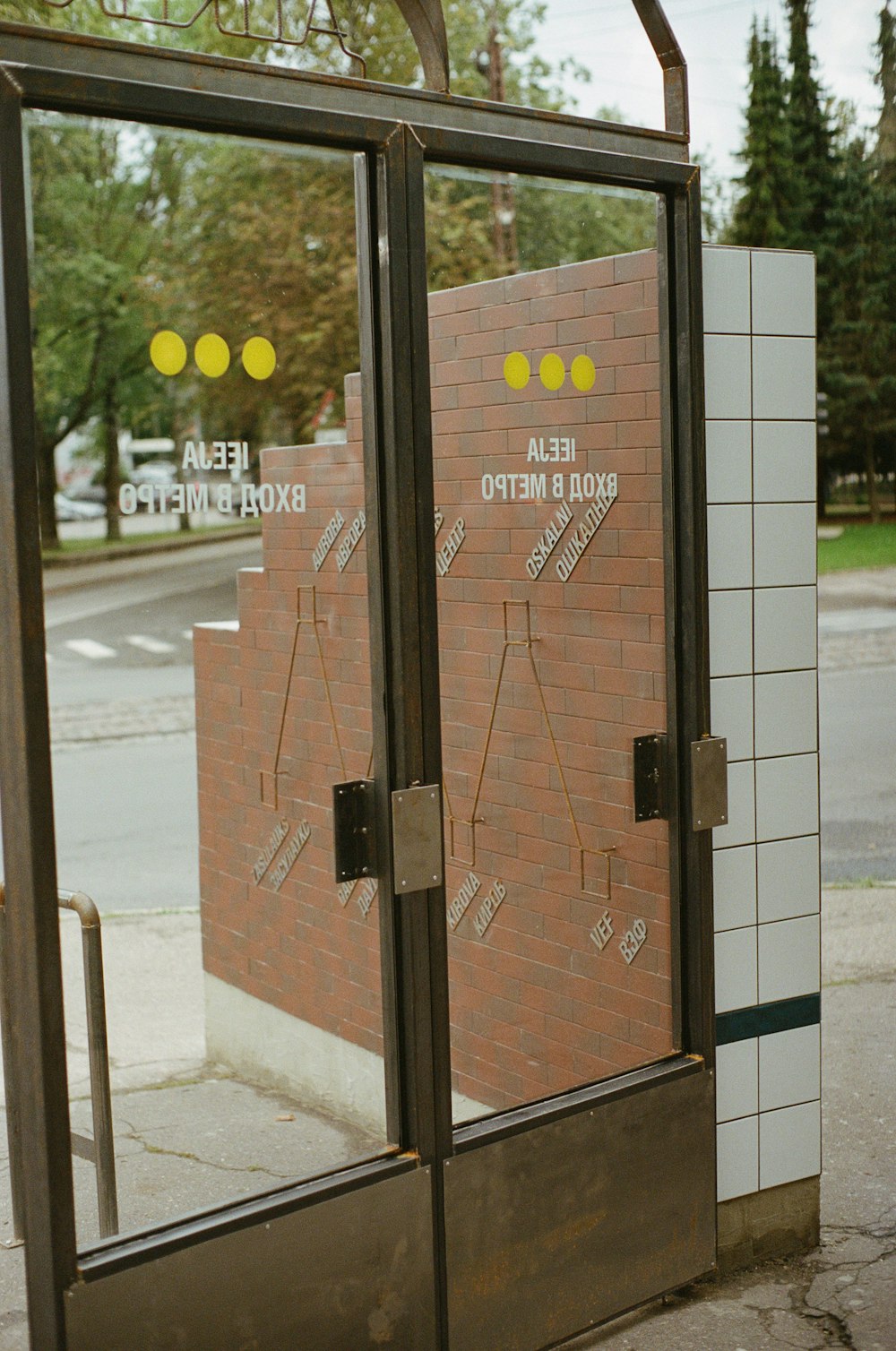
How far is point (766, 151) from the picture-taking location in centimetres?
2930

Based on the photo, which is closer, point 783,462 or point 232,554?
point 232,554

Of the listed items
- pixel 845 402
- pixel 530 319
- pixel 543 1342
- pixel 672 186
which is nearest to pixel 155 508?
pixel 530 319

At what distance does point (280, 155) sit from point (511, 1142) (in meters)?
2.00

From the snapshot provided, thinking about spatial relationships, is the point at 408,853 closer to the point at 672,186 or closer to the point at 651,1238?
the point at 651,1238

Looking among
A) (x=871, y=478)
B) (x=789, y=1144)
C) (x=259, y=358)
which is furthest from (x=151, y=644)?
(x=871, y=478)

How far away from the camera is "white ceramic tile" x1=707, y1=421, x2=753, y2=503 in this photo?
3256 millimetres

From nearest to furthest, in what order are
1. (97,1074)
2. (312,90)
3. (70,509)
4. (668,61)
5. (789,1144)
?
(70,509)
(312,90)
(97,1074)
(668,61)
(789,1144)

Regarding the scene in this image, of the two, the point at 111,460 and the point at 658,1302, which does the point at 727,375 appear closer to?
the point at 111,460

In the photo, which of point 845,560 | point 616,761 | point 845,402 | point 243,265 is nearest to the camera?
point 243,265

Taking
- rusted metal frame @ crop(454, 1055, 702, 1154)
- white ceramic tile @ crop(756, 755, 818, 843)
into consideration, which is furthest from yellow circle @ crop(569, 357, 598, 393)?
rusted metal frame @ crop(454, 1055, 702, 1154)

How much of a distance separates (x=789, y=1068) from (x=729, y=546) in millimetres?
1265

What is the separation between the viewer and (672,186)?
3158 mm

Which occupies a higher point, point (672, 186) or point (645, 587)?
point (672, 186)

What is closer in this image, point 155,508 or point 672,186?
point 155,508
